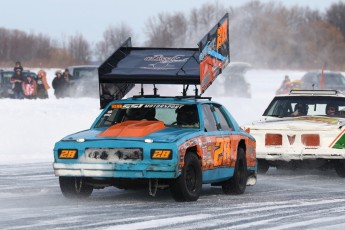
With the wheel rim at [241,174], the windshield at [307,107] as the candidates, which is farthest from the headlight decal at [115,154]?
the windshield at [307,107]

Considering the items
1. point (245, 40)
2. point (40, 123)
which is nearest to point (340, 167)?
point (40, 123)

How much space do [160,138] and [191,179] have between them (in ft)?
2.25

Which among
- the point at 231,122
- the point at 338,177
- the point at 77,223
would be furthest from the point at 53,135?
the point at 77,223

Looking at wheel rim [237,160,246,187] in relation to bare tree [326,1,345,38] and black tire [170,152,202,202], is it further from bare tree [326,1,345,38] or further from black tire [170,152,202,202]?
bare tree [326,1,345,38]

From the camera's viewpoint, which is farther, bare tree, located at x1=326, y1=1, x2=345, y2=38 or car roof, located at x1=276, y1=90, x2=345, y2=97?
bare tree, located at x1=326, y1=1, x2=345, y2=38

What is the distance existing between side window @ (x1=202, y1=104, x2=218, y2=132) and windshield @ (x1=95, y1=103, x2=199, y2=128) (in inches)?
6.9

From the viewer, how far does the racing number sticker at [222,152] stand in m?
12.4

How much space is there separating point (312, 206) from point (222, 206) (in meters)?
1.07

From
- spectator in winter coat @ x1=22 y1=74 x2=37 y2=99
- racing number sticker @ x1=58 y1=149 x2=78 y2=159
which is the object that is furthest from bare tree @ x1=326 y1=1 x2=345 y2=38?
racing number sticker @ x1=58 y1=149 x2=78 y2=159

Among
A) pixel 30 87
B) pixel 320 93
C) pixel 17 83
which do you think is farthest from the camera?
pixel 30 87

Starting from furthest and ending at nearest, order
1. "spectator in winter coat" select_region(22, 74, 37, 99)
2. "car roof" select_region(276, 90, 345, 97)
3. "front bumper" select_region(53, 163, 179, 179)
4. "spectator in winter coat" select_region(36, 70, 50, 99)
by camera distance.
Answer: "spectator in winter coat" select_region(36, 70, 50, 99)
"spectator in winter coat" select_region(22, 74, 37, 99)
"car roof" select_region(276, 90, 345, 97)
"front bumper" select_region(53, 163, 179, 179)

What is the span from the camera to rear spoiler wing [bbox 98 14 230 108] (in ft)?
42.3

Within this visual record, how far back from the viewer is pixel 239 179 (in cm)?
1315

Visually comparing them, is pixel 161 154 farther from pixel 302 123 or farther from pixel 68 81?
pixel 68 81
